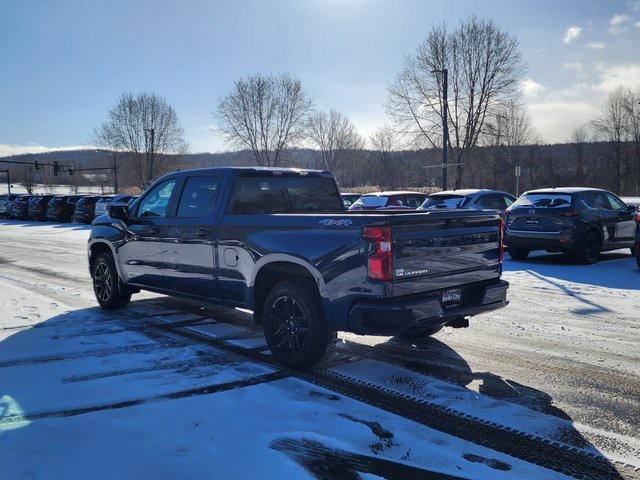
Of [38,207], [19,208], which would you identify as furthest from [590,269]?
[19,208]

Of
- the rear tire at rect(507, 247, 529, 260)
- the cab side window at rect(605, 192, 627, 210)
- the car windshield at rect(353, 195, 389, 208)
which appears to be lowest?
the rear tire at rect(507, 247, 529, 260)

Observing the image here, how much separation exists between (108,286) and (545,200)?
904 cm

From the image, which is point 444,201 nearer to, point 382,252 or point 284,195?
point 284,195

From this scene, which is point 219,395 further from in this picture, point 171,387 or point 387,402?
point 387,402

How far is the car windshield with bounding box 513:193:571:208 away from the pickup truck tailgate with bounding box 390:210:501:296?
7.14 meters

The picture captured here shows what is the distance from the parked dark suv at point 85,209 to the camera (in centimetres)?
3069

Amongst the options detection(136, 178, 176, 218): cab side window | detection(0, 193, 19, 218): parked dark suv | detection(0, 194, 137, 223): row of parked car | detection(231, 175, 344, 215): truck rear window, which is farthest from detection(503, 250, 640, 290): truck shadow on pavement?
detection(0, 193, 19, 218): parked dark suv

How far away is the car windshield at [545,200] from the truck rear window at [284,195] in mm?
6815

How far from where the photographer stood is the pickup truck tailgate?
13.7 feet

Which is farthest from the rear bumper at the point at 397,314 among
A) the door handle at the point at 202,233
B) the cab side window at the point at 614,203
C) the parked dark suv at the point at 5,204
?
the parked dark suv at the point at 5,204

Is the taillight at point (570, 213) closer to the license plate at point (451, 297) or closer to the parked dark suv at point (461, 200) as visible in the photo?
the parked dark suv at point (461, 200)

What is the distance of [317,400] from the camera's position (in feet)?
13.4

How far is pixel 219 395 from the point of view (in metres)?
4.17

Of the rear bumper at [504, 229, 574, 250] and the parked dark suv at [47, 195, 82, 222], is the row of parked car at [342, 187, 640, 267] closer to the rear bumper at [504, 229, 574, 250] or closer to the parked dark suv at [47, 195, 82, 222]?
the rear bumper at [504, 229, 574, 250]
